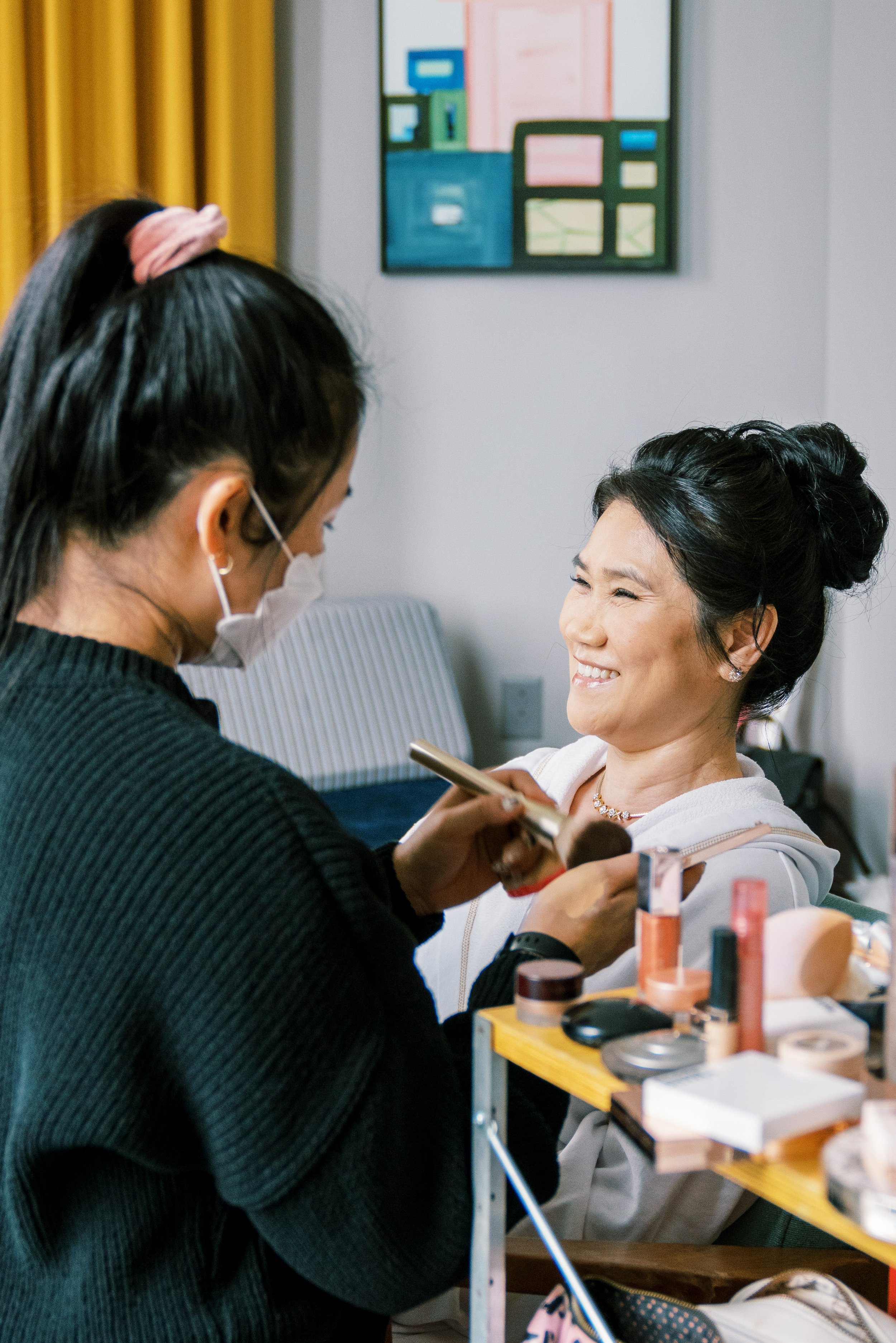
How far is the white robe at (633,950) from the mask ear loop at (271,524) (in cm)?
42

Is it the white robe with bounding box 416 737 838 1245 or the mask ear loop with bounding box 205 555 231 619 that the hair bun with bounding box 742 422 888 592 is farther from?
the mask ear loop with bounding box 205 555 231 619

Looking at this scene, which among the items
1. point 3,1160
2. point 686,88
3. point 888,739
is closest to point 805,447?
point 3,1160

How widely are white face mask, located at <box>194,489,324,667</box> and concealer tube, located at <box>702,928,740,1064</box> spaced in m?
0.38

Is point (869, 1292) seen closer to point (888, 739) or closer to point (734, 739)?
point (734, 739)

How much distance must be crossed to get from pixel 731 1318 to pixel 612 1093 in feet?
0.91

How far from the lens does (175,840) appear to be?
2.19ft

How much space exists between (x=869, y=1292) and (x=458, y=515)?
2075 mm

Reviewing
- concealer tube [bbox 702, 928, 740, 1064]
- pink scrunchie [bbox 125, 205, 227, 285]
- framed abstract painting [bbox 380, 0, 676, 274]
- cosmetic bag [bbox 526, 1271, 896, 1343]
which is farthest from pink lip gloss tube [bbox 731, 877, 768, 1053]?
framed abstract painting [bbox 380, 0, 676, 274]

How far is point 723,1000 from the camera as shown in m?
0.63

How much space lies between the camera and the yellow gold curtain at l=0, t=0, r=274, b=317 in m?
2.35

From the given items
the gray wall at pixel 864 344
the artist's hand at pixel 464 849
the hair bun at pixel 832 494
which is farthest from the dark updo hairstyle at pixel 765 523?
the gray wall at pixel 864 344

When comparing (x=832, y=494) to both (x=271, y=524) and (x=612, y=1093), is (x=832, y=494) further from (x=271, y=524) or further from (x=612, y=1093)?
(x=612, y=1093)

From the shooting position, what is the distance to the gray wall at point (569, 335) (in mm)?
2684

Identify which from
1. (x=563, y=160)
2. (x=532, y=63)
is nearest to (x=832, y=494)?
(x=563, y=160)
